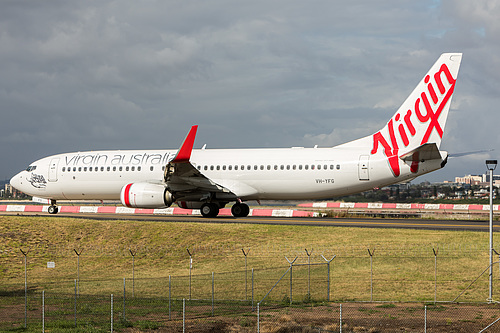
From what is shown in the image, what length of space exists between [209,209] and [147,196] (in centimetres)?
455

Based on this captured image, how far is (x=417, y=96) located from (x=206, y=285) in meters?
17.4

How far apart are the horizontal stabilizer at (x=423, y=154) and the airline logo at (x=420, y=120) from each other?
0.43 meters

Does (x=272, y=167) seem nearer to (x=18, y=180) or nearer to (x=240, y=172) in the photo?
(x=240, y=172)

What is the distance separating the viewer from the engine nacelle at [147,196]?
37.3m

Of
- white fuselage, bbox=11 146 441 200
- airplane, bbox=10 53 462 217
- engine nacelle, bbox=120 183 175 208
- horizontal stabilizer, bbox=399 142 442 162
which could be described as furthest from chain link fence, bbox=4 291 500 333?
white fuselage, bbox=11 146 441 200

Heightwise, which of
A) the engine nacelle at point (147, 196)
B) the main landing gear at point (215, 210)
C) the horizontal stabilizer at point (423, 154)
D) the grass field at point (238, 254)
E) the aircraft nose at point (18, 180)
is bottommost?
the grass field at point (238, 254)

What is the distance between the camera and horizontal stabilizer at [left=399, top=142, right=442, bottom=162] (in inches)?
1293

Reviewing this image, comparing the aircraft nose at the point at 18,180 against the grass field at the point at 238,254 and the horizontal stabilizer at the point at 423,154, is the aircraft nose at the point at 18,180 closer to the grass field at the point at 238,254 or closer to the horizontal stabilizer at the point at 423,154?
the grass field at the point at 238,254

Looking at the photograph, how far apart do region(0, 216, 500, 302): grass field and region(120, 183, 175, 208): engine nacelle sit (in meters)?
1.29

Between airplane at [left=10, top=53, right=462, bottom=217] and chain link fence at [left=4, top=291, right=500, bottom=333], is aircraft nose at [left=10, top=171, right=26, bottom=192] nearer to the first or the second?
airplane at [left=10, top=53, right=462, bottom=217]

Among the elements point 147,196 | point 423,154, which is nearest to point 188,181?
point 147,196

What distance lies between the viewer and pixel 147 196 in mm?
37312

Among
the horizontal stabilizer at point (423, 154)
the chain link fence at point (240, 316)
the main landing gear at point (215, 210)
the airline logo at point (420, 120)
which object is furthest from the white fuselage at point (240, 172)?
the chain link fence at point (240, 316)

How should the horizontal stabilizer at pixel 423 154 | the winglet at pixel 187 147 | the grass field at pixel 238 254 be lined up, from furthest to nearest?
the winglet at pixel 187 147, the horizontal stabilizer at pixel 423 154, the grass field at pixel 238 254
